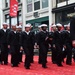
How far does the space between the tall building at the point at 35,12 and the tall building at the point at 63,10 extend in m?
0.71

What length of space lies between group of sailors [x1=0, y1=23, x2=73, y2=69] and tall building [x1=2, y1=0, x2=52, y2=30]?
16.0 metres

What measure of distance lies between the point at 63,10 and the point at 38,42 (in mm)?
16337

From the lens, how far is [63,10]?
30656mm

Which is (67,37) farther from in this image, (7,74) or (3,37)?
(7,74)

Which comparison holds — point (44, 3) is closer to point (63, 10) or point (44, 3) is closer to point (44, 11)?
point (44, 11)

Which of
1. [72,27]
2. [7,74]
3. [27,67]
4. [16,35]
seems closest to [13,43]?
[16,35]

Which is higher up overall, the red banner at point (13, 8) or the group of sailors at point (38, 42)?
the red banner at point (13, 8)

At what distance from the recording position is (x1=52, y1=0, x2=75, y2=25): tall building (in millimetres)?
29344

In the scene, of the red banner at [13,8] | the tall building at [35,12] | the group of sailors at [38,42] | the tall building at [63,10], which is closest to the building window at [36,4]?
the tall building at [35,12]

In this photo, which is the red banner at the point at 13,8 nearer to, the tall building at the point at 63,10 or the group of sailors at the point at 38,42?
the tall building at the point at 63,10

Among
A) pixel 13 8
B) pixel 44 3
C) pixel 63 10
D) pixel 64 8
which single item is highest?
pixel 44 3

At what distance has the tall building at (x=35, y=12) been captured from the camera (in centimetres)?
3341

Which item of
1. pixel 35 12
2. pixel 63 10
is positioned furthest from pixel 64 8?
pixel 35 12

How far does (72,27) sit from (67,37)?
886 centimetres
